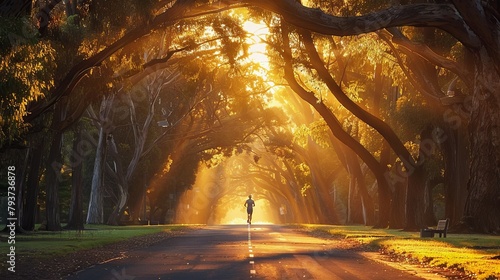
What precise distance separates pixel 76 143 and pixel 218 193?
85480 millimetres

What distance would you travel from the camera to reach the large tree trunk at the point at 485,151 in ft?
95.6

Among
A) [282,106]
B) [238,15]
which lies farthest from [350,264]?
[282,106]

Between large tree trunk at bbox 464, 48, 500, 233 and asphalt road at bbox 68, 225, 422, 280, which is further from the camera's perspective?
large tree trunk at bbox 464, 48, 500, 233

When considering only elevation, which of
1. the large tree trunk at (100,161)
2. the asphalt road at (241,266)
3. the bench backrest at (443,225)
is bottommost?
the asphalt road at (241,266)

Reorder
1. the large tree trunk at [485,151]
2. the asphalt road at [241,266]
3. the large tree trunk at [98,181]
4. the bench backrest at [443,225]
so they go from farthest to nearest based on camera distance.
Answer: the large tree trunk at [98,181]
the bench backrest at [443,225]
the large tree trunk at [485,151]
the asphalt road at [241,266]

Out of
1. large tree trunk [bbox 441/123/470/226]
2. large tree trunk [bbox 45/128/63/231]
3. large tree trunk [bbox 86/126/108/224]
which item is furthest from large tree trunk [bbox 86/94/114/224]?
large tree trunk [bbox 441/123/470/226]

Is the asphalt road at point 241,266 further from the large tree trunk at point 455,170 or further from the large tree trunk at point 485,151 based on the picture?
the large tree trunk at point 455,170

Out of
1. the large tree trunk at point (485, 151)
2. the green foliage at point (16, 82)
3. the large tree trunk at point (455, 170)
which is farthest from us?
the large tree trunk at point (455, 170)

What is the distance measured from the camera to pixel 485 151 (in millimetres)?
31469

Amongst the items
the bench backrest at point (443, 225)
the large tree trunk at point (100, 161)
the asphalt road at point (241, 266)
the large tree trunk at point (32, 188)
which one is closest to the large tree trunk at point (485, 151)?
the bench backrest at point (443, 225)

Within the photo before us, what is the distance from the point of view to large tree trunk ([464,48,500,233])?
29.1 metres

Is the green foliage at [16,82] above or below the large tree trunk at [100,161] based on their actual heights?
below

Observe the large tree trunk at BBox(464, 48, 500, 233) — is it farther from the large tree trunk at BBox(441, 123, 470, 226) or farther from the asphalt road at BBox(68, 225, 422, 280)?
the large tree trunk at BBox(441, 123, 470, 226)

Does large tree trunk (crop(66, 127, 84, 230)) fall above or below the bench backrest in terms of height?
above
